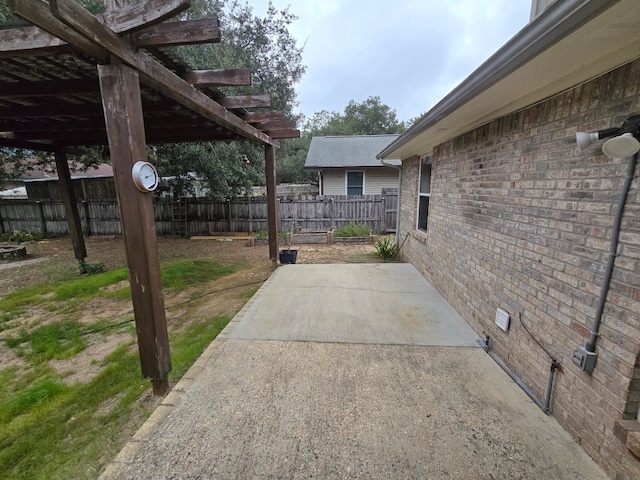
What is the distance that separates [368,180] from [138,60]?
38.5ft

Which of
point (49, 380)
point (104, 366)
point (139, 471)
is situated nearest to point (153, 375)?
point (139, 471)

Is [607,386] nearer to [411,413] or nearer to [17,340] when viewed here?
[411,413]

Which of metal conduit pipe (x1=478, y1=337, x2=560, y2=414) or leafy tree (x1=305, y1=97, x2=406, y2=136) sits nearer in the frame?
metal conduit pipe (x1=478, y1=337, x2=560, y2=414)

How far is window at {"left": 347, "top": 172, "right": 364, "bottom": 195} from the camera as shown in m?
13.1

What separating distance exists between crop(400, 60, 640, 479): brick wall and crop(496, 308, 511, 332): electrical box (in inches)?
2.1

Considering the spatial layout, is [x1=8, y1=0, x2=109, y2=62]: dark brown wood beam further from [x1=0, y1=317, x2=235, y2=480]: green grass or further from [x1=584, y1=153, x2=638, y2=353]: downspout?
[x1=584, y1=153, x2=638, y2=353]: downspout

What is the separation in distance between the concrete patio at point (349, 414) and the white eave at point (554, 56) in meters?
2.21

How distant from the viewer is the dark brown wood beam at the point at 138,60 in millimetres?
1458

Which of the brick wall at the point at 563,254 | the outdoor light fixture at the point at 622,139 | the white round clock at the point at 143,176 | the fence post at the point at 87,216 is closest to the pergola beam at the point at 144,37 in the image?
the white round clock at the point at 143,176

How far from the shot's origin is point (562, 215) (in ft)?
6.14

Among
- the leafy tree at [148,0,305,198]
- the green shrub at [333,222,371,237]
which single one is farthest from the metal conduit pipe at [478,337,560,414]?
the leafy tree at [148,0,305,198]

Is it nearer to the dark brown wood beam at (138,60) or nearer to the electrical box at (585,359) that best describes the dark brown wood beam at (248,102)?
the dark brown wood beam at (138,60)

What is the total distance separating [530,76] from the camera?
5.88ft

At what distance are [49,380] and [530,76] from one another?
475 centimetres
